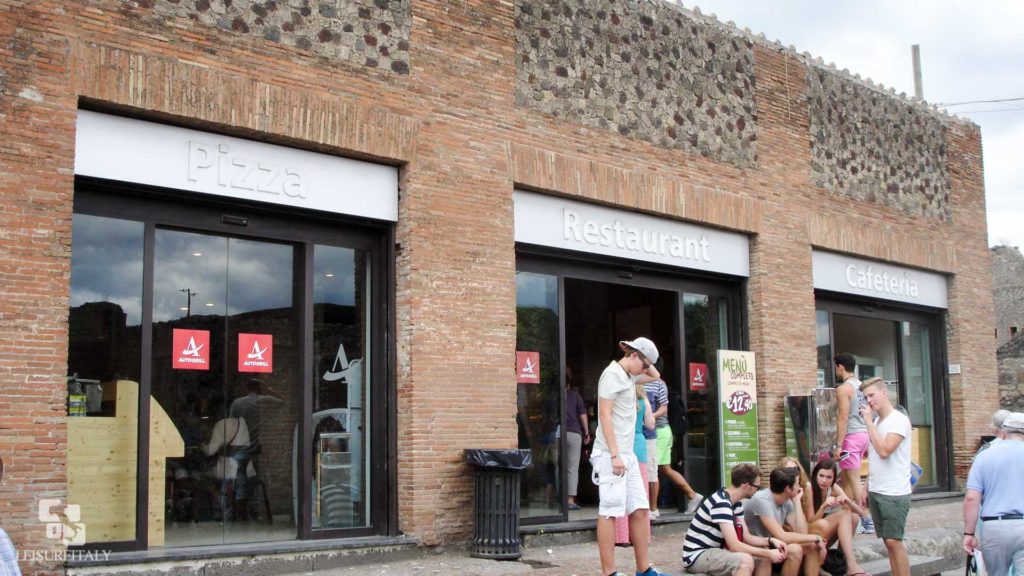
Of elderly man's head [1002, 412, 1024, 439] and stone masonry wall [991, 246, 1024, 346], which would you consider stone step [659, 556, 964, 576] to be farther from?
stone masonry wall [991, 246, 1024, 346]

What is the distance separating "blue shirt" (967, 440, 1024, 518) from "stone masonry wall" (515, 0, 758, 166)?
612 centimetres

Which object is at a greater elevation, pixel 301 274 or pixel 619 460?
pixel 301 274

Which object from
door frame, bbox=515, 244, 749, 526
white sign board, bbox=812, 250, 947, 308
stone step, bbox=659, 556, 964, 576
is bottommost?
stone step, bbox=659, 556, 964, 576

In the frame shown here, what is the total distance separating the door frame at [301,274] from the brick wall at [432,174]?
18 centimetres

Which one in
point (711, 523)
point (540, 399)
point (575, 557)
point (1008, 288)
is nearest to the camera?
point (711, 523)

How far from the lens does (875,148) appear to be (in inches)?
659

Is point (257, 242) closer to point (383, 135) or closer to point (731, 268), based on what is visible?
point (383, 135)

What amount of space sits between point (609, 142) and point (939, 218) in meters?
8.26

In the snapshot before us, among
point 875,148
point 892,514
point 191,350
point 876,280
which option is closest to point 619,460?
point 892,514

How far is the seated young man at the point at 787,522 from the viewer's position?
8820mm

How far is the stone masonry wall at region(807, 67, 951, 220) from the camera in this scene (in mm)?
15750

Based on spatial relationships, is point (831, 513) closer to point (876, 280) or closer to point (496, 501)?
point (496, 501)

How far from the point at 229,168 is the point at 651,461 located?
5.83 meters

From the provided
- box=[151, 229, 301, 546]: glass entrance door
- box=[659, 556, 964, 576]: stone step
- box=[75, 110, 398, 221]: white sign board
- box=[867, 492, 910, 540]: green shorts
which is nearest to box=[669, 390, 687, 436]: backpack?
box=[659, 556, 964, 576]: stone step
